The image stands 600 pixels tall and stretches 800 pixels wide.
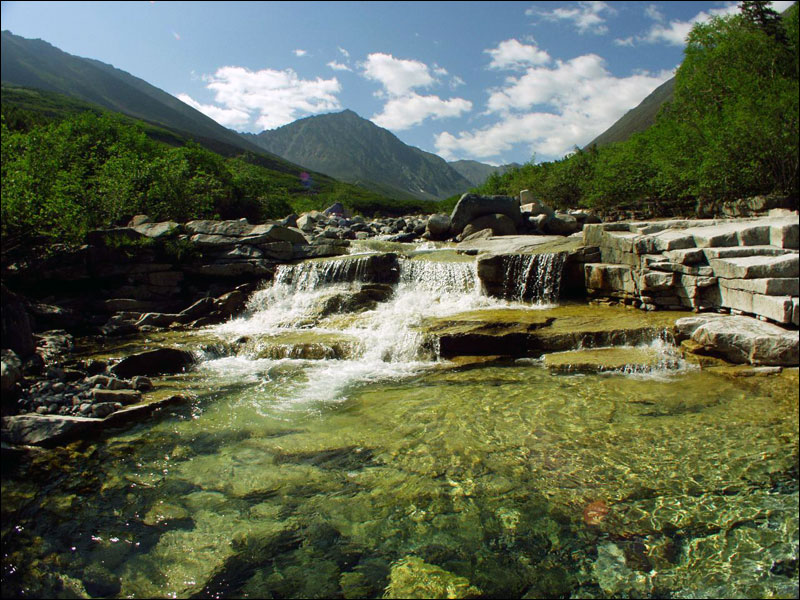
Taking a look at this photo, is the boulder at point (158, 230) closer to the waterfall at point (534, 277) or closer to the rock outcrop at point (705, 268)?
the waterfall at point (534, 277)

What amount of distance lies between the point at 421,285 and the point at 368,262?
2.37 m

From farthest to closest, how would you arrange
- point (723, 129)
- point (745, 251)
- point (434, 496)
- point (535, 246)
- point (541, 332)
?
point (723, 129) < point (535, 246) < point (541, 332) < point (745, 251) < point (434, 496)

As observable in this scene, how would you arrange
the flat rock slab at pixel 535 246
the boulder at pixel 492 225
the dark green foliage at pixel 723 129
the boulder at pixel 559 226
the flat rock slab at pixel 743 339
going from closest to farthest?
the flat rock slab at pixel 743 339 < the flat rock slab at pixel 535 246 < the dark green foliage at pixel 723 129 < the boulder at pixel 492 225 < the boulder at pixel 559 226

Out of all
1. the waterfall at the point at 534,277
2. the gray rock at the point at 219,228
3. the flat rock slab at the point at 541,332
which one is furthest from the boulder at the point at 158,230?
the waterfall at the point at 534,277

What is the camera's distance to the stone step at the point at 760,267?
8.78 metres

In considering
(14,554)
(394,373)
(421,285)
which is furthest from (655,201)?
(14,554)

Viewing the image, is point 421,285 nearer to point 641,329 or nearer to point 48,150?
point 641,329

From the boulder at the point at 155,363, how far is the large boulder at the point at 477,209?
56.3 ft

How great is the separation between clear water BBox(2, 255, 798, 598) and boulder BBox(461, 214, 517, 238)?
16.1m

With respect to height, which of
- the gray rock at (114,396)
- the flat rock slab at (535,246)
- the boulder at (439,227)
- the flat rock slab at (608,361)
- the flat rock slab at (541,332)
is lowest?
the gray rock at (114,396)

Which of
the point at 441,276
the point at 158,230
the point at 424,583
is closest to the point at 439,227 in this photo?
the point at 441,276

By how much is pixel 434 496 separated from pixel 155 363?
829 centimetres

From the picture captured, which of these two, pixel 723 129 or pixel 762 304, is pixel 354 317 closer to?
pixel 762 304

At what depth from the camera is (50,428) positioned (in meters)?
6.39
